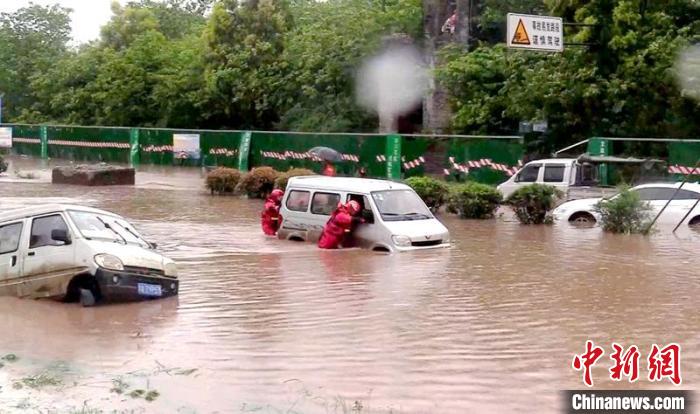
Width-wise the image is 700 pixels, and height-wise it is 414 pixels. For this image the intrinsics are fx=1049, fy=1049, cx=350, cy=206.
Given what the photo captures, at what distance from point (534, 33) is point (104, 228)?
17847 millimetres

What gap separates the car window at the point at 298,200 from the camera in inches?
765

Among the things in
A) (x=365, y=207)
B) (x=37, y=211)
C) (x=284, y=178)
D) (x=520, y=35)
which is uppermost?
(x=520, y=35)

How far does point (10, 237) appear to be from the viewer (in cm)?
1330

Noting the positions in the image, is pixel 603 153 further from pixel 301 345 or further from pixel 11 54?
pixel 11 54

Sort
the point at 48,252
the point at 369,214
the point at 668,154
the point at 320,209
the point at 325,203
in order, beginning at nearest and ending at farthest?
the point at 48,252
the point at 369,214
the point at 325,203
the point at 320,209
the point at 668,154

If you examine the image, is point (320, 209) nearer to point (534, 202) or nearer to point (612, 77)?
point (534, 202)

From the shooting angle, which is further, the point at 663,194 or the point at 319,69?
the point at 319,69

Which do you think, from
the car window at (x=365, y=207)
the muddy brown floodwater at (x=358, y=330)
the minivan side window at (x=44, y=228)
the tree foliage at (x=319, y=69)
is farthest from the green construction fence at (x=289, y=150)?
the minivan side window at (x=44, y=228)

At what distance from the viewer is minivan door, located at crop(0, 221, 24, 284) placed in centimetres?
1310

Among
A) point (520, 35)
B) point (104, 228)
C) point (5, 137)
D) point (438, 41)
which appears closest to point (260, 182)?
point (520, 35)

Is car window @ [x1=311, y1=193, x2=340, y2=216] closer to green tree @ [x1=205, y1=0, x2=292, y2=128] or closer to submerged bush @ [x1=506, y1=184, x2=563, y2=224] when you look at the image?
submerged bush @ [x1=506, y1=184, x2=563, y2=224]

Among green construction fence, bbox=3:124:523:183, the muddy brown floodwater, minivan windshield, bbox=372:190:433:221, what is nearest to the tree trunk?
green construction fence, bbox=3:124:523:183

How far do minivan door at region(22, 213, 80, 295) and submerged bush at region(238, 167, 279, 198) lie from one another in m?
16.8

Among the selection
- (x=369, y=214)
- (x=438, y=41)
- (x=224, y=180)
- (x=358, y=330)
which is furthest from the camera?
(x=438, y=41)
